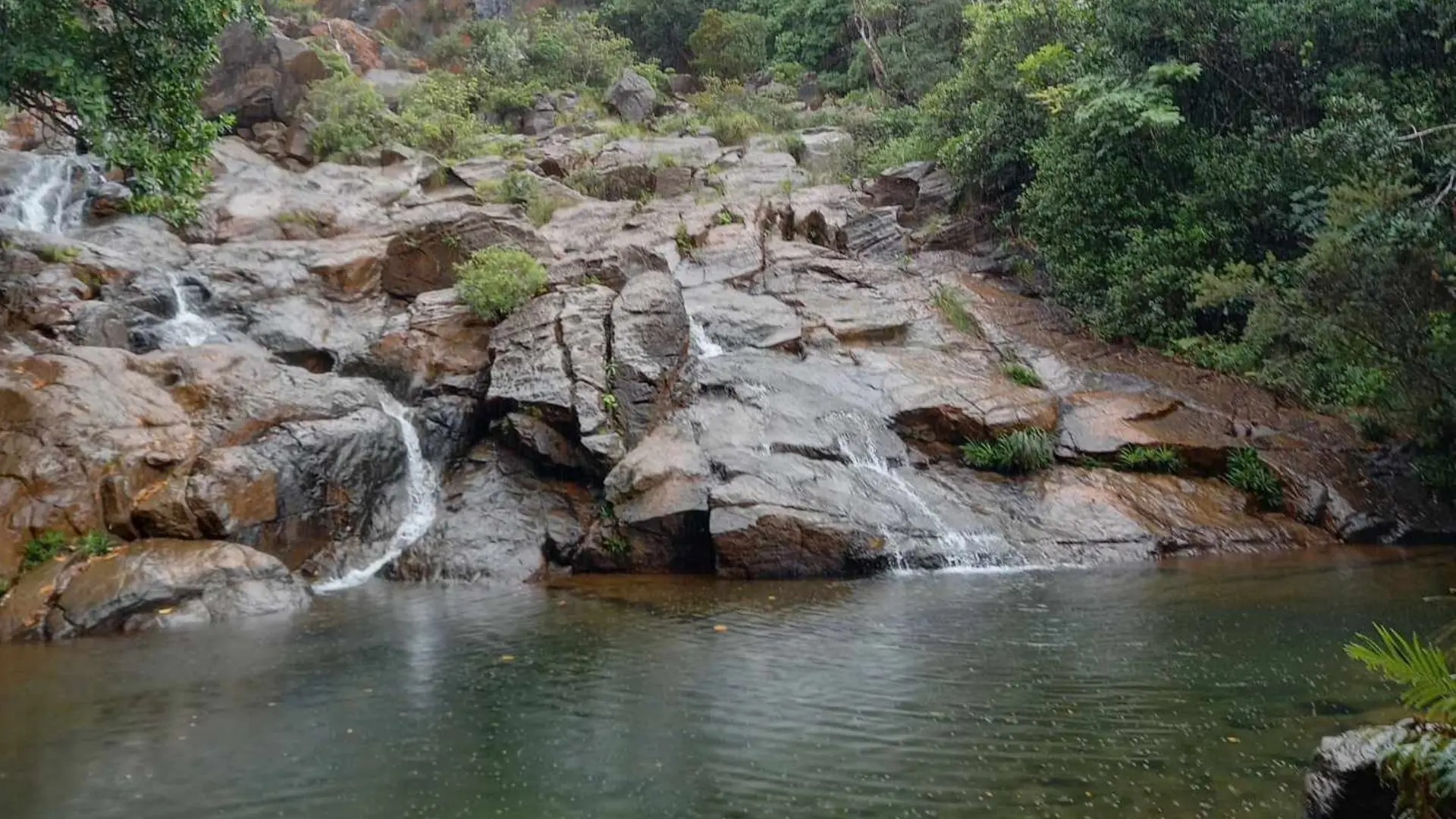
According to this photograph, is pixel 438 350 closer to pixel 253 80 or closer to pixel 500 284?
pixel 500 284

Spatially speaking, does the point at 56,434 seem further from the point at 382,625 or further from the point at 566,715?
the point at 566,715

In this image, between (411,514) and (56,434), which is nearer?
(56,434)

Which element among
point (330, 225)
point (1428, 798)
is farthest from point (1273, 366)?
point (330, 225)

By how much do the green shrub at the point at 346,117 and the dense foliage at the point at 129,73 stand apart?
1159 cm

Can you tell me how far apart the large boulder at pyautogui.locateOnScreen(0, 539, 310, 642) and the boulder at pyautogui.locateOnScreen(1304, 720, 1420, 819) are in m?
10.7

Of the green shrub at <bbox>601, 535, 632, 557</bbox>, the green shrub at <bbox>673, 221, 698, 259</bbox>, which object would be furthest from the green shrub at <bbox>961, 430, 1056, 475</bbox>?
the green shrub at <bbox>673, 221, 698, 259</bbox>

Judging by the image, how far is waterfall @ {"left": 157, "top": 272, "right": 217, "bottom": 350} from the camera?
17.0 m

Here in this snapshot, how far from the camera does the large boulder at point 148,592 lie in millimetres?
10789

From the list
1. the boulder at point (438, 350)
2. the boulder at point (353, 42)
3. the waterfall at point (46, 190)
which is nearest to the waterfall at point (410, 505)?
the boulder at point (438, 350)

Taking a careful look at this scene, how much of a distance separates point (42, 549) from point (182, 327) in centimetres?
658

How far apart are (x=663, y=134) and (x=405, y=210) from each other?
10441 mm

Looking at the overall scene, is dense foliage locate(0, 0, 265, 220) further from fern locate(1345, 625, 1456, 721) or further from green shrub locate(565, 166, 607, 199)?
fern locate(1345, 625, 1456, 721)

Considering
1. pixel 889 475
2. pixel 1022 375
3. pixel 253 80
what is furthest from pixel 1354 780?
pixel 253 80

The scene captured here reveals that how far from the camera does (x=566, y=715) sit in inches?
281
